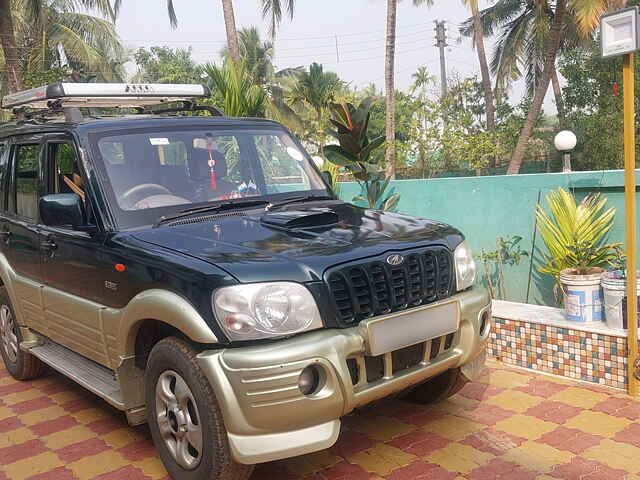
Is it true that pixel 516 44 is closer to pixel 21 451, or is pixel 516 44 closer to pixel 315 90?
pixel 315 90

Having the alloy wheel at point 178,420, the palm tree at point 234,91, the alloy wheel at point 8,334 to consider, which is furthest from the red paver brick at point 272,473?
the palm tree at point 234,91

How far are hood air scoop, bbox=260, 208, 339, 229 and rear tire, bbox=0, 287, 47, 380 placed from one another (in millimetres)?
2550

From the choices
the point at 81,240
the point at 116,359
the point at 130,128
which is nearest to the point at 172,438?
the point at 116,359

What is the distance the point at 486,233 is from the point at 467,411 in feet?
10.1

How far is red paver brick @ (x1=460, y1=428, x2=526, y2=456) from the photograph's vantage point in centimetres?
366

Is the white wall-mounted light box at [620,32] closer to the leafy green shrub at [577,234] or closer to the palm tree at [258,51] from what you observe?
the leafy green shrub at [577,234]

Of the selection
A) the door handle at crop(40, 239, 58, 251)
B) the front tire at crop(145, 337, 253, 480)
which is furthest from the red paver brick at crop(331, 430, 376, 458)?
the door handle at crop(40, 239, 58, 251)

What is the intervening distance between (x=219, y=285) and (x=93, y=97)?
7.81 feet

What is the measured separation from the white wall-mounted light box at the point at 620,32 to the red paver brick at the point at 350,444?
8.91 ft

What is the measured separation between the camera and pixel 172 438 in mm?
3330

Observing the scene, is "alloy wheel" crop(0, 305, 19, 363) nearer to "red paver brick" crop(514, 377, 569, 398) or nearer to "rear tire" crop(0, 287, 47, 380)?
"rear tire" crop(0, 287, 47, 380)

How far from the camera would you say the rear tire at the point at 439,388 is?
4.06 m

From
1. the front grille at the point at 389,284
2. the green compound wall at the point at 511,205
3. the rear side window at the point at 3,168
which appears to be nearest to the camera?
the front grille at the point at 389,284

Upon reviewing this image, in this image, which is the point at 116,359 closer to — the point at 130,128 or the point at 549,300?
the point at 130,128
